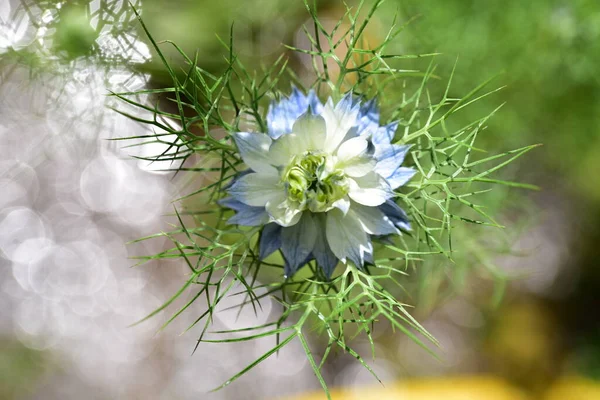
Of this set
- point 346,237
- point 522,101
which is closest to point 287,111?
point 346,237

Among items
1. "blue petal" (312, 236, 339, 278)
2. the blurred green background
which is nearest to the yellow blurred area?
the blurred green background

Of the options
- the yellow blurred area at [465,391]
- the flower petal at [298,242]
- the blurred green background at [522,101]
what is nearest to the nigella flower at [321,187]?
the flower petal at [298,242]

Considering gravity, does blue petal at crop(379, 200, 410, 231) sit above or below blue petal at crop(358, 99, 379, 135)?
below

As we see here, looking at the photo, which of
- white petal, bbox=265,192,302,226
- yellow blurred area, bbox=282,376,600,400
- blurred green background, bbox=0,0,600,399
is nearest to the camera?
white petal, bbox=265,192,302,226

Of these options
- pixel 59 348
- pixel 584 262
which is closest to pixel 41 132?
pixel 59 348

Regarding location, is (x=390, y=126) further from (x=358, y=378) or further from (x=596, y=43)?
(x=358, y=378)

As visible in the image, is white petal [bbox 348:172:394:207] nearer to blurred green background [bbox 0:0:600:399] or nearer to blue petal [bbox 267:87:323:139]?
blue petal [bbox 267:87:323:139]

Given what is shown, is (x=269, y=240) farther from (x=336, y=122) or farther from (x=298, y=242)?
(x=336, y=122)
